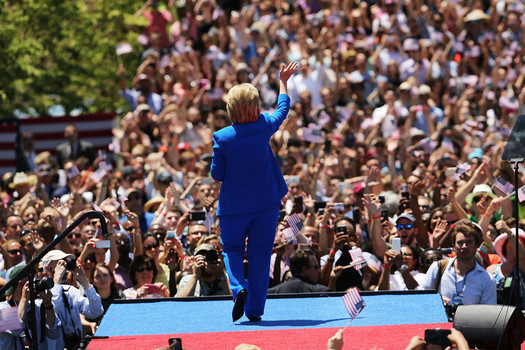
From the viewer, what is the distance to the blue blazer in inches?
343

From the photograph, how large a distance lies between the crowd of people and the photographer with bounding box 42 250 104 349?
0.02m

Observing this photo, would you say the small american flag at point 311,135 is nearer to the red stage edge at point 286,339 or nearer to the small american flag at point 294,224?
the small american flag at point 294,224

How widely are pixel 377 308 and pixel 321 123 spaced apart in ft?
27.4

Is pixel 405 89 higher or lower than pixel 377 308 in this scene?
higher

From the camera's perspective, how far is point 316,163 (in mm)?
15539

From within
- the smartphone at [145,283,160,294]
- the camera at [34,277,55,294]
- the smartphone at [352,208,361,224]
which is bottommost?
the smartphone at [145,283,160,294]

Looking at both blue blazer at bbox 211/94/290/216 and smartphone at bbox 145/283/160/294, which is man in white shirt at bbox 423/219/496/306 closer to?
blue blazer at bbox 211/94/290/216

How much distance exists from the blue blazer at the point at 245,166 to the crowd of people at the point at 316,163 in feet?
0.32

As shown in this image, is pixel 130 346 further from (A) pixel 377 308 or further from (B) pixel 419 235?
(B) pixel 419 235

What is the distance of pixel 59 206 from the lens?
12.5 metres

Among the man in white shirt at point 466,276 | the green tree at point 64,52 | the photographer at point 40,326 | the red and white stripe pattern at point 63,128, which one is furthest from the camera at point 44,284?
the green tree at point 64,52

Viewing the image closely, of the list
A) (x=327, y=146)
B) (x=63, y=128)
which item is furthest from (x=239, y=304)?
(x=63, y=128)

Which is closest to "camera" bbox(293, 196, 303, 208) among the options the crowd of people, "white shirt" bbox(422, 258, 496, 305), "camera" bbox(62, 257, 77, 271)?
the crowd of people

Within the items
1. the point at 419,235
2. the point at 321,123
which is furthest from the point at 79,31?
the point at 419,235
